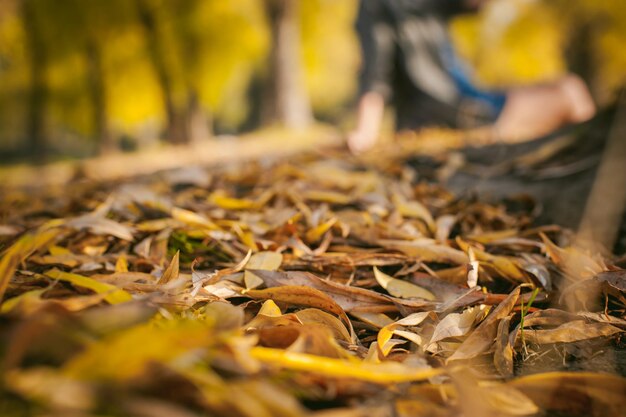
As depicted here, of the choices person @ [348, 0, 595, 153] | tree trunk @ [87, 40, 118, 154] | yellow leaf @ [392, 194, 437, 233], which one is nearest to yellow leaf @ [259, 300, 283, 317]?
yellow leaf @ [392, 194, 437, 233]

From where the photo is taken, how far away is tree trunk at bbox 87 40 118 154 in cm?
1207

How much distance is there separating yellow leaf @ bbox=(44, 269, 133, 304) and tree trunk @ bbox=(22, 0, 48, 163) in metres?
11.5

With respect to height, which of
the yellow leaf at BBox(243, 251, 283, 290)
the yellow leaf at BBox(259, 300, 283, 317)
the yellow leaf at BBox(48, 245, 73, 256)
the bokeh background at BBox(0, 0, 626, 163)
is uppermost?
the bokeh background at BBox(0, 0, 626, 163)

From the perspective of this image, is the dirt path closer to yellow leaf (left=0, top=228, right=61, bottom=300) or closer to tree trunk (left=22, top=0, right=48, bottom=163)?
yellow leaf (left=0, top=228, right=61, bottom=300)

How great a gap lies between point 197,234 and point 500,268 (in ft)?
2.56

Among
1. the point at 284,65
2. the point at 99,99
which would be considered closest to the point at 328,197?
the point at 284,65

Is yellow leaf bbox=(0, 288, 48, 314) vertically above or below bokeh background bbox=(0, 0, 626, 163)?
below

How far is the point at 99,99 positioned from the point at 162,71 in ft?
9.72

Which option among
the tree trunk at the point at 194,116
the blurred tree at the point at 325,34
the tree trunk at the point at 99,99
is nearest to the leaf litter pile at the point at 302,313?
the blurred tree at the point at 325,34

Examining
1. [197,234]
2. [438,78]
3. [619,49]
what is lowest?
[197,234]

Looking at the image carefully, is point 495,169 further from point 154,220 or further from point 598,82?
point 598,82

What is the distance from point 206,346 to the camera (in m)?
0.49

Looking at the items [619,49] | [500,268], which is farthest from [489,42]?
[500,268]

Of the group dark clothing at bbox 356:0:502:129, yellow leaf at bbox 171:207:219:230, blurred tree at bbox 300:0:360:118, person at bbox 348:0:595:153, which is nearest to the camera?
yellow leaf at bbox 171:207:219:230
